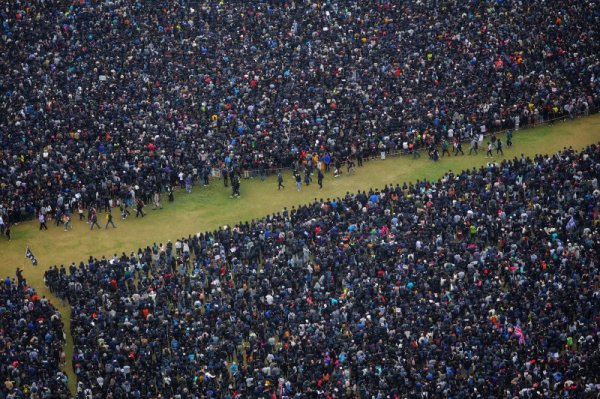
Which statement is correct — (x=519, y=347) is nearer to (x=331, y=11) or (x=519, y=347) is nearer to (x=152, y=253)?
(x=152, y=253)

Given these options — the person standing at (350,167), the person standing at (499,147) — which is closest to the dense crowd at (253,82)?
the person standing at (350,167)

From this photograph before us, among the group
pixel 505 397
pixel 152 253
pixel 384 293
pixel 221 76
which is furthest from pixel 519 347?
pixel 221 76

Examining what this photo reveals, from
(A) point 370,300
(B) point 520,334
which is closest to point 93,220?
(A) point 370,300

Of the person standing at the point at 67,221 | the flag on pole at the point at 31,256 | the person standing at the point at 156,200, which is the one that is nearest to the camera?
the flag on pole at the point at 31,256

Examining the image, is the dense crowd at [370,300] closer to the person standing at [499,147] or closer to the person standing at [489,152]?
the person standing at [499,147]

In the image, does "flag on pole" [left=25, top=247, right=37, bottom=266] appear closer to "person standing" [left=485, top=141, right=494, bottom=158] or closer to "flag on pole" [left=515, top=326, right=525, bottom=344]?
"flag on pole" [left=515, top=326, right=525, bottom=344]
